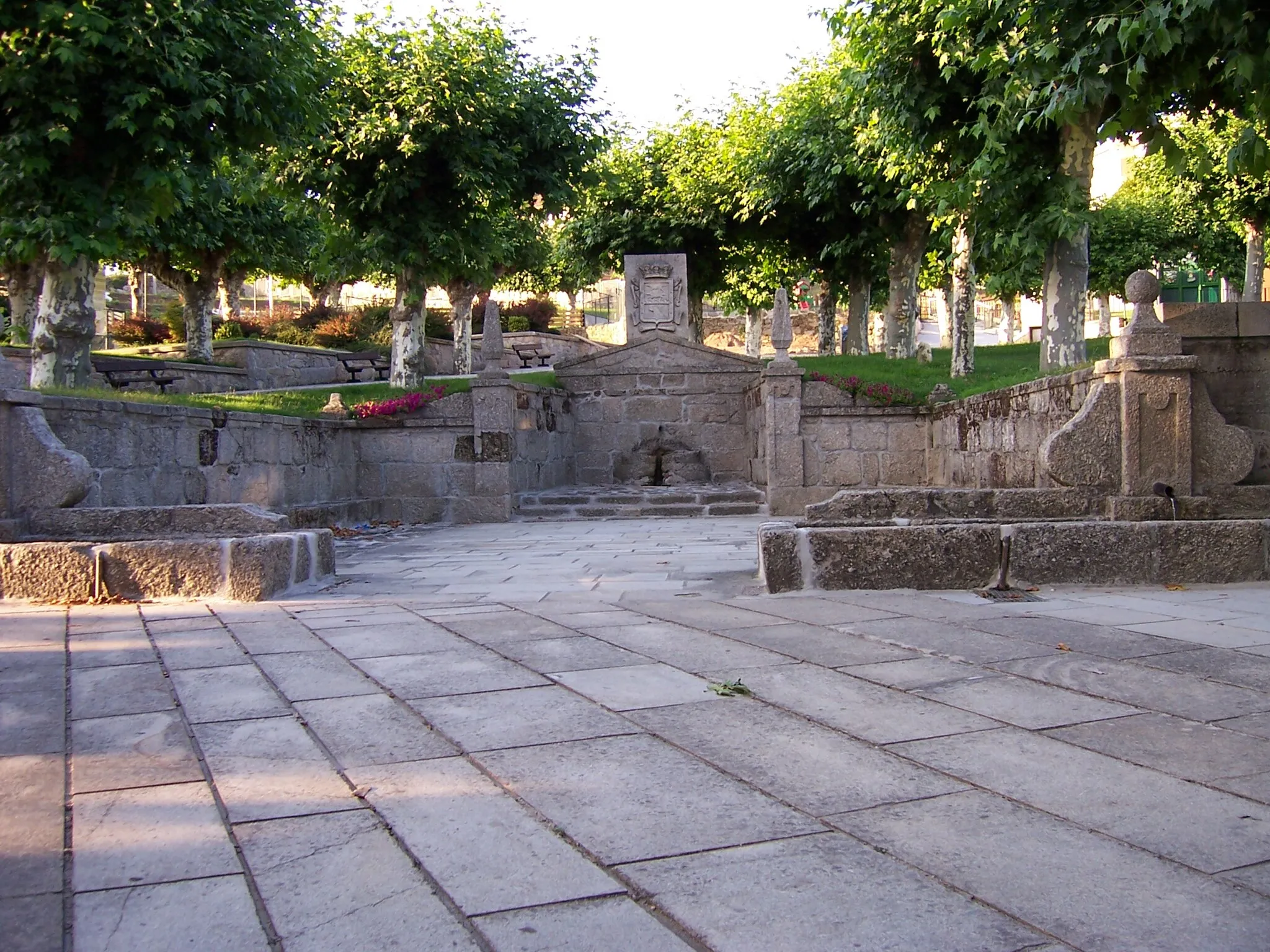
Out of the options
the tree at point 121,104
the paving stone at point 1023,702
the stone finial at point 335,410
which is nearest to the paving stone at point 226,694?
the paving stone at point 1023,702

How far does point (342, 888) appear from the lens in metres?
2.22

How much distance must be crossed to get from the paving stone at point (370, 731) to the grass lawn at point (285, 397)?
631 cm

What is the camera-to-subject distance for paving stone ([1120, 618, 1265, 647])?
467cm

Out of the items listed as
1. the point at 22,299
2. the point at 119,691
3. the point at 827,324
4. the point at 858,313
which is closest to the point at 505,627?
the point at 119,691

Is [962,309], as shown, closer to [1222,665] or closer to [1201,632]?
[1201,632]

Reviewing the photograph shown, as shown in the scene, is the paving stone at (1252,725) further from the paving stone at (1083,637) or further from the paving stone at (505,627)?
the paving stone at (505,627)

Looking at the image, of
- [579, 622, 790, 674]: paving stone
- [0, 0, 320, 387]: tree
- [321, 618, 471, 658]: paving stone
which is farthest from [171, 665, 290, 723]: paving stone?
[0, 0, 320, 387]: tree

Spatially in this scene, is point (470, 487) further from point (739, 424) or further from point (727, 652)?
point (727, 652)

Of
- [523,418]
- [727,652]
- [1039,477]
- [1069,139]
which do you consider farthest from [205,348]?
[727,652]

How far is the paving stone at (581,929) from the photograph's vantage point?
1958mm

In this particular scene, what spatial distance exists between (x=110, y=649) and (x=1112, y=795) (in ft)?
14.2

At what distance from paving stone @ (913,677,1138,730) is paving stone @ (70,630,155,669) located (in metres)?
3.49

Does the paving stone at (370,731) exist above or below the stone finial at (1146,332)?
below

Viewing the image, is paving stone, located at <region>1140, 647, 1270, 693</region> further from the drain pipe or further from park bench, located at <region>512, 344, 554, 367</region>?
park bench, located at <region>512, 344, 554, 367</region>
